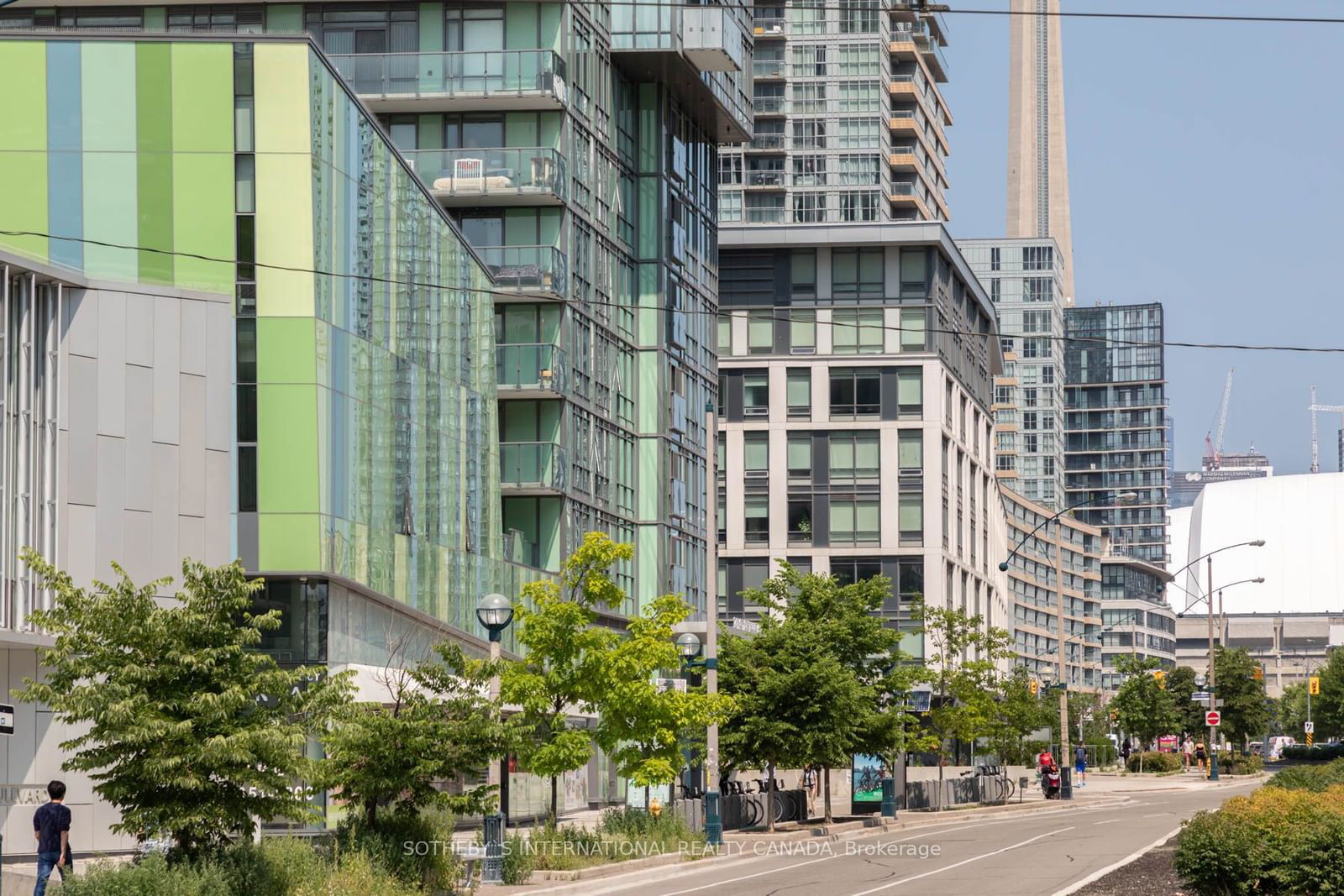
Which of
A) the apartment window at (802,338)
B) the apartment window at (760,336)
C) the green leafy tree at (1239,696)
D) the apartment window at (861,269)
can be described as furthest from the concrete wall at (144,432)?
the green leafy tree at (1239,696)

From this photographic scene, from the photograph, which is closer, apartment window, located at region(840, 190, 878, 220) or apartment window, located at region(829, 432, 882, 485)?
apartment window, located at region(829, 432, 882, 485)

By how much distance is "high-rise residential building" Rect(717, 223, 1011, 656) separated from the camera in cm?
8775

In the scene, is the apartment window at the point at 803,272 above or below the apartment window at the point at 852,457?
above

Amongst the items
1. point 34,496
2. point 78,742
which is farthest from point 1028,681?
point 78,742

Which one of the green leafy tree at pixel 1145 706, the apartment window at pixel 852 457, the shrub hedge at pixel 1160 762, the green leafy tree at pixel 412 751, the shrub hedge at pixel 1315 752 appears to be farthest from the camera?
the green leafy tree at pixel 1145 706

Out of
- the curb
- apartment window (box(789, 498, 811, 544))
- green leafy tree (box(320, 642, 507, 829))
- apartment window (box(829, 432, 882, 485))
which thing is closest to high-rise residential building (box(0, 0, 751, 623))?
the curb

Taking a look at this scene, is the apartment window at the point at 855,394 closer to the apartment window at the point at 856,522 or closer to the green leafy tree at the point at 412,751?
the apartment window at the point at 856,522

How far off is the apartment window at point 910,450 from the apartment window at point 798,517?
16.0 feet

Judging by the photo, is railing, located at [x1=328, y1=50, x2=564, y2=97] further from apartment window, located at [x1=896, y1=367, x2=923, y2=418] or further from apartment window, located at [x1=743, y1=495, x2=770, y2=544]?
apartment window, located at [x1=743, y1=495, x2=770, y2=544]

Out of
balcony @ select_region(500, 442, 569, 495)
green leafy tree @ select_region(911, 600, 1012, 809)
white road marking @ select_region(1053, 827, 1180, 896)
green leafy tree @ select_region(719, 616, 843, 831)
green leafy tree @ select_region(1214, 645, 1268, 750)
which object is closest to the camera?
white road marking @ select_region(1053, 827, 1180, 896)

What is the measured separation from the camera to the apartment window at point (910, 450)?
290 ft

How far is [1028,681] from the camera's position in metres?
78.9

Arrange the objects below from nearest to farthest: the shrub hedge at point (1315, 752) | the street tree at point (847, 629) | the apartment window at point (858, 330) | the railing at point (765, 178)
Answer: the street tree at point (847, 629) → the apartment window at point (858, 330) → the shrub hedge at point (1315, 752) → the railing at point (765, 178)

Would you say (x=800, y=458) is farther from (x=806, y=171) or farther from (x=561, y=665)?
(x=561, y=665)
